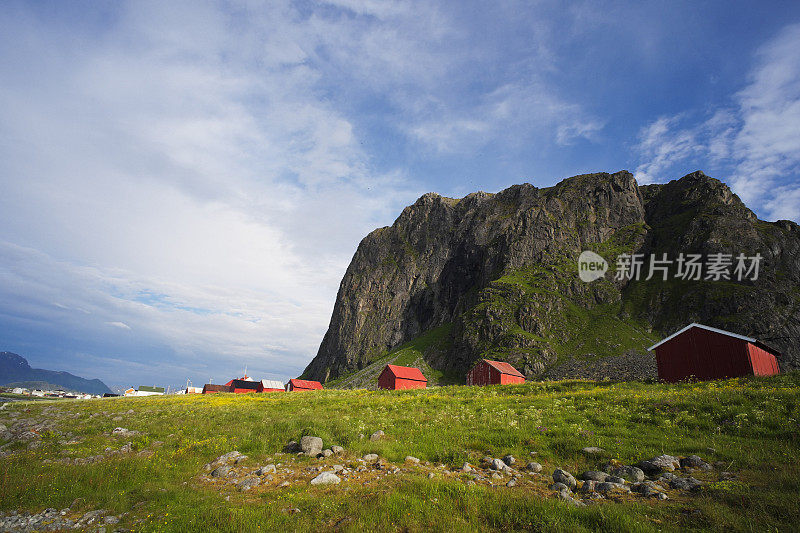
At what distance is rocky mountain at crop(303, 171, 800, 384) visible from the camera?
100 metres

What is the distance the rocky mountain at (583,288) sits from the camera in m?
100

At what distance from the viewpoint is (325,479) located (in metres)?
11.3

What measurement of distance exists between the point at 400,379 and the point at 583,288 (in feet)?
287

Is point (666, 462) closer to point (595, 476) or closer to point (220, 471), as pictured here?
point (595, 476)

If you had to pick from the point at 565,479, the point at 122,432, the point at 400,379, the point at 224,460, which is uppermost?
the point at 565,479

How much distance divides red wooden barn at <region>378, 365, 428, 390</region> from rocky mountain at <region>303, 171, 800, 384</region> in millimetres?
34795

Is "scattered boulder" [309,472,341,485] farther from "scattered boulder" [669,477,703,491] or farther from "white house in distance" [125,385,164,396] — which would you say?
"white house in distance" [125,385,164,396]

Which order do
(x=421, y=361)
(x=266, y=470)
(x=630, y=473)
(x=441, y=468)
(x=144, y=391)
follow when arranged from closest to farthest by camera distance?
(x=630, y=473)
(x=441, y=468)
(x=266, y=470)
(x=144, y=391)
(x=421, y=361)

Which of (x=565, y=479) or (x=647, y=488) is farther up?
(x=647, y=488)

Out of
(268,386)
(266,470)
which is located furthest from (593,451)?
(268,386)

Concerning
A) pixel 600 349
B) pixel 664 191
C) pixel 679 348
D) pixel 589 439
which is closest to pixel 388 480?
pixel 589 439

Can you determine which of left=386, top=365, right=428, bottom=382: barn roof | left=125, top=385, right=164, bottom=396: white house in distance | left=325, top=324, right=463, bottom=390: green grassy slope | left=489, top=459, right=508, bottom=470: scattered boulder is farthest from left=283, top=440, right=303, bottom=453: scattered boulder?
left=125, top=385, right=164, bottom=396: white house in distance

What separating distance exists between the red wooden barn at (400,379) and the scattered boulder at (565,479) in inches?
2711

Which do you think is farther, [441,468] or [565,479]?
[441,468]
